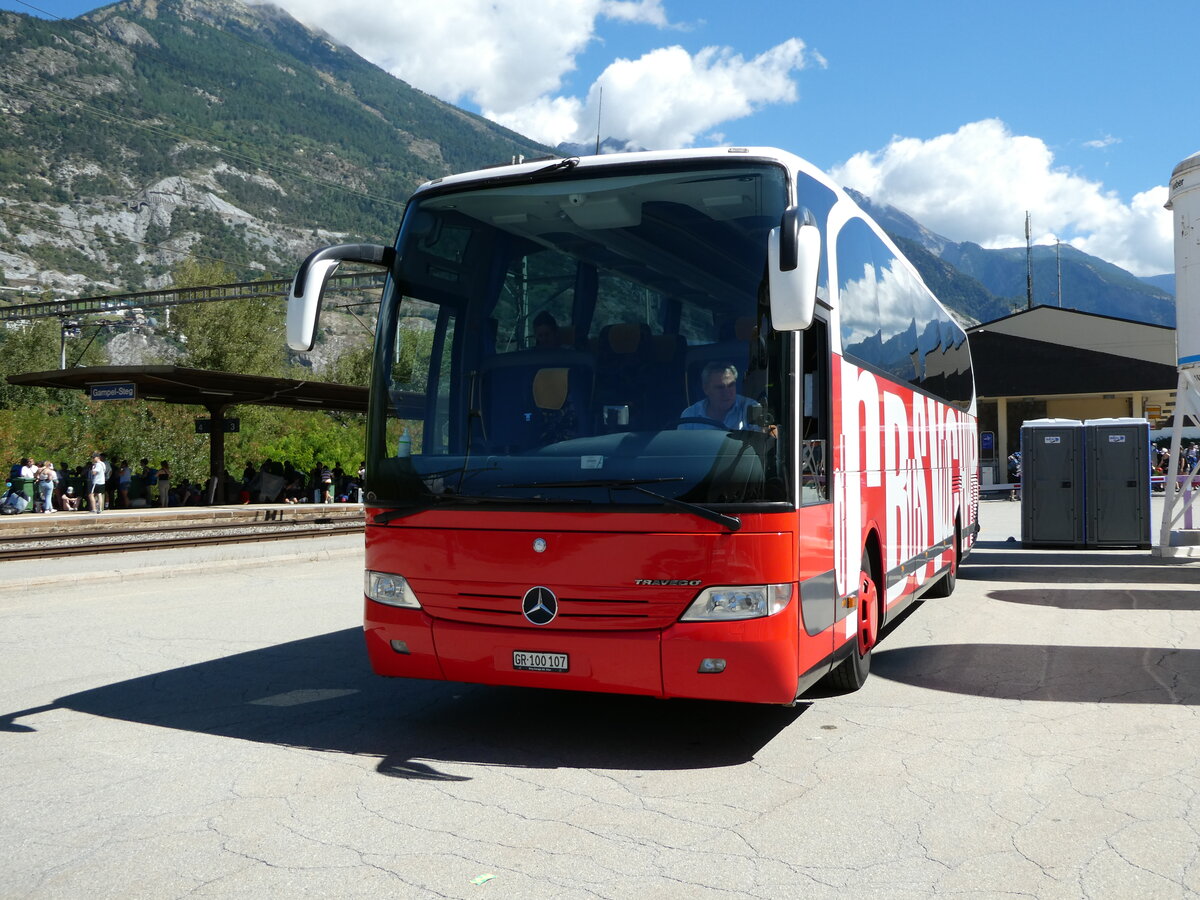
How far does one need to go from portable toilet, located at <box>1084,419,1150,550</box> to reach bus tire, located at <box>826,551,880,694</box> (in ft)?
43.8

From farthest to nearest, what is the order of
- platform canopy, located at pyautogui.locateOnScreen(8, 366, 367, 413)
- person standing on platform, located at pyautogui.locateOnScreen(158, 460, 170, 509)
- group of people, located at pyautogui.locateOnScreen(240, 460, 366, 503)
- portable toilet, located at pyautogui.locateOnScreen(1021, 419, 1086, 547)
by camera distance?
group of people, located at pyautogui.locateOnScreen(240, 460, 366, 503)
person standing on platform, located at pyautogui.locateOnScreen(158, 460, 170, 509)
platform canopy, located at pyautogui.locateOnScreen(8, 366, 367, 413)
portable toilet, located at pyautogui.locateOnScreen(1021, 419, 1086, 547)

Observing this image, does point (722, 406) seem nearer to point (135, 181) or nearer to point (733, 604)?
point (733, 604)

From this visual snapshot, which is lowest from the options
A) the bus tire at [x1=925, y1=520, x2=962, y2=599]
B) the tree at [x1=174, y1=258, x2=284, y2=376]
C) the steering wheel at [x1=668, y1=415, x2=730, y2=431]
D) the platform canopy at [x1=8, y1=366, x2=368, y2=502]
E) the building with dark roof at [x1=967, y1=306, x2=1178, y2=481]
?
the bus tire at [x1=925, y1=520, x2=962, y2=599]

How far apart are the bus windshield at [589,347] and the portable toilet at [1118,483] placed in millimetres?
14862

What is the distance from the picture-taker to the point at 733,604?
18.0ft

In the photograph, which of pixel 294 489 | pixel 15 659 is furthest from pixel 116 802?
pixel 294 489

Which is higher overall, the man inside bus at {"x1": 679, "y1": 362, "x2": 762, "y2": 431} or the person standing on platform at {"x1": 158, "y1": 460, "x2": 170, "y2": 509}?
the man inside bus at {"x1": 679, "y1": 362, "x2": 762, "y2": 431}

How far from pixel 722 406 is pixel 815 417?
0.67 metres

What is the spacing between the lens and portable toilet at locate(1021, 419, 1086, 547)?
772 inches

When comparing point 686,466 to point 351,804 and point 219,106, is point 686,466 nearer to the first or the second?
point 351,804

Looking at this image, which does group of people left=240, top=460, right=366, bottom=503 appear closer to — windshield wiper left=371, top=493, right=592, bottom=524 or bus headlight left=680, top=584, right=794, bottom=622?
windshield wiper left=371, top=493, right=592, bottom=524

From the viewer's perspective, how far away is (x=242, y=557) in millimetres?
18203

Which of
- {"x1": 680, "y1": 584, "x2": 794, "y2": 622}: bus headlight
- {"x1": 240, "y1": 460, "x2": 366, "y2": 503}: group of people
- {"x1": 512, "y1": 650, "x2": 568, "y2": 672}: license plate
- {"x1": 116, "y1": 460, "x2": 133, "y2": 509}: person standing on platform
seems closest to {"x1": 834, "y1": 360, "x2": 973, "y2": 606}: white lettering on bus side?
{"x1": 680, "y1": 584, "x2": 794, "y2": 622}: bus headlight

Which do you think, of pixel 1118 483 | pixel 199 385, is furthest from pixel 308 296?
pixel 199 385
